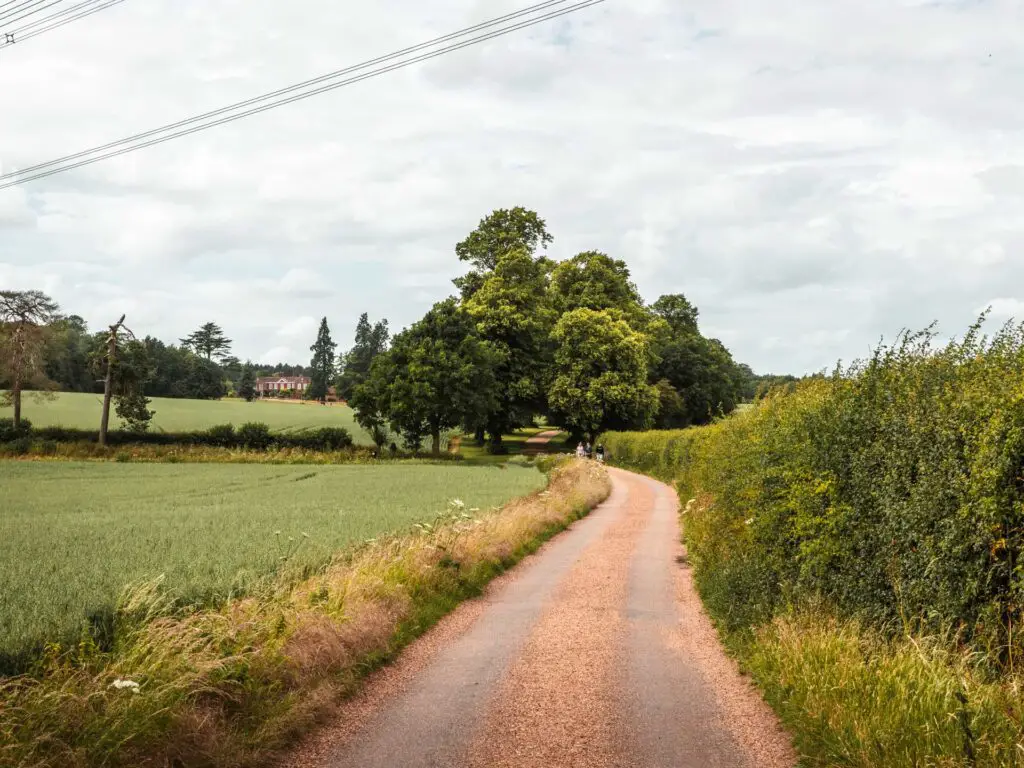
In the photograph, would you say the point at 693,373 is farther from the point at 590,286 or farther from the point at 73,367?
the point at 73,367

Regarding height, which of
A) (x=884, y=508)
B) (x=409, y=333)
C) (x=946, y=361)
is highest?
(x=409, y=333)

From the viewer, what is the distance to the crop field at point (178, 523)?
9359 millimetres

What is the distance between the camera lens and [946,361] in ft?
28.2

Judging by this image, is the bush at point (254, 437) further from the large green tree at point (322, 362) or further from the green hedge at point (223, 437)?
the large green tree at point (322, 362)

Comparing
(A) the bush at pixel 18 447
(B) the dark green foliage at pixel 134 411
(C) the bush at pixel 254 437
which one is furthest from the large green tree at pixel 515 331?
(A) the bush at pixel 18 447

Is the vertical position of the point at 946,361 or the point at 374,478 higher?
the point at 946,361

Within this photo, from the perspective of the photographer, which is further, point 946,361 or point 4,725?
point 946,361

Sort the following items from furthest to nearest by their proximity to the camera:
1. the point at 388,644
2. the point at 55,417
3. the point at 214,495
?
1. the point at 55,417
2. the point at 214,495
3. the point at 388,644

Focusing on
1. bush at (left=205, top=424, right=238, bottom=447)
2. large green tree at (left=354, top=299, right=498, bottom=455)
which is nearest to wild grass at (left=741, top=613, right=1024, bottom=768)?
large green tree at (left=354, top=299, right=498, bottom=455)

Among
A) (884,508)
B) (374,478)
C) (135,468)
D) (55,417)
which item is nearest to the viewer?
(884,508)

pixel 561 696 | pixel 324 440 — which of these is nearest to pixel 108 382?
pixel 324 440

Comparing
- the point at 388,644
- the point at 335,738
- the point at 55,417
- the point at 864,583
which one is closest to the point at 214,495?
the point at 388,644

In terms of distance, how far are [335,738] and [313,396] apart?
461 ft

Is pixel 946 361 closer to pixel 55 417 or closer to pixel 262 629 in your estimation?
pixel 262 629
